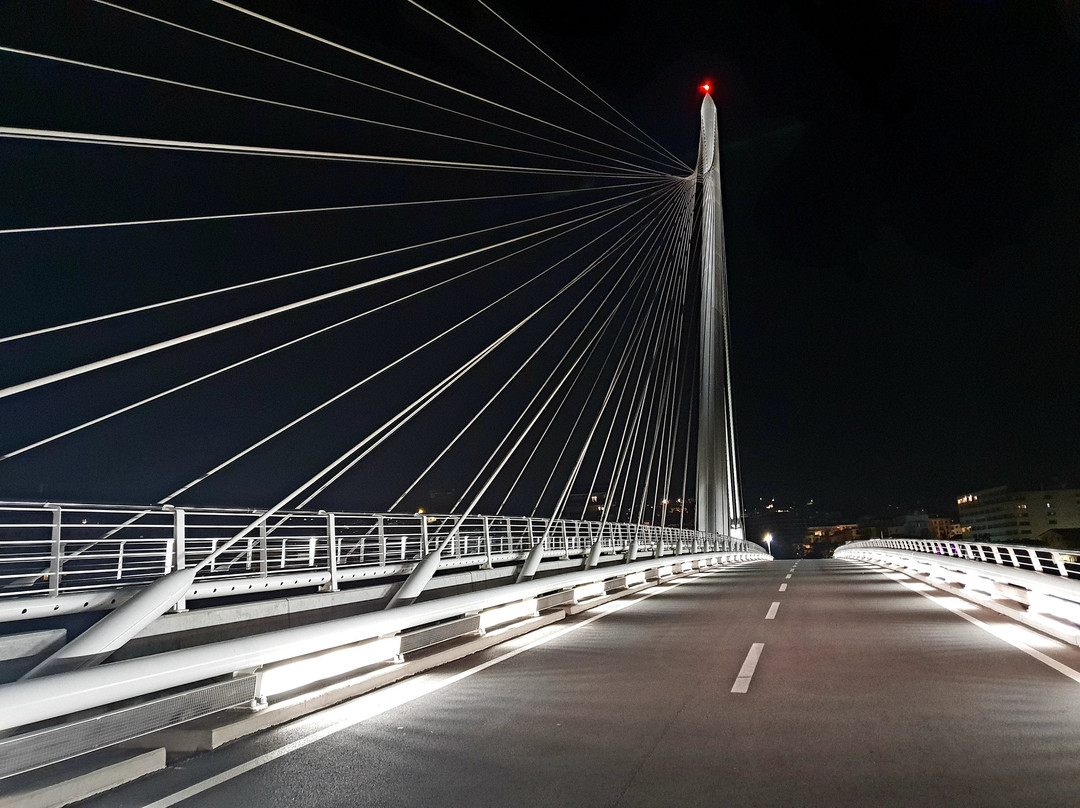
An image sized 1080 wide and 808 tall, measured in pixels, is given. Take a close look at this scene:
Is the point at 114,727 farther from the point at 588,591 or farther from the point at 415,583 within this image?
the point at 588,591

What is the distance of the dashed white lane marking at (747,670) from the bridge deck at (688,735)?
0.25 feet

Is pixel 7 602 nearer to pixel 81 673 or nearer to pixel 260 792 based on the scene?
pixel 81 673

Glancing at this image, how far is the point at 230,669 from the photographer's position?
222 inches

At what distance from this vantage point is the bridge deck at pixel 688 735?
4344 millimetres

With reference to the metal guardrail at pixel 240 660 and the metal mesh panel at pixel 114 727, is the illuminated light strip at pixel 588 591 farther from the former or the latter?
the metal mesh panel at pixel 114 727

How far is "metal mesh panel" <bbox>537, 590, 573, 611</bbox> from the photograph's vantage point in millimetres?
13117

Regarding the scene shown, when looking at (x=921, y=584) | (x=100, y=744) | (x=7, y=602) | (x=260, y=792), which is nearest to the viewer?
(x=260, y=792)

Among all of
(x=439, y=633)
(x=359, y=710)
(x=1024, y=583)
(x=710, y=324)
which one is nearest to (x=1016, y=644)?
(x=1024, y=583)

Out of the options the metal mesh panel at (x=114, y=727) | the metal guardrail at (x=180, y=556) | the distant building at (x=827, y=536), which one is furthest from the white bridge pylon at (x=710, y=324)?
the distant building at (x=827, y=536)

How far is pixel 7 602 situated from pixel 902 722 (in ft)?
25.8

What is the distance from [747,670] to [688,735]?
2.60 meters

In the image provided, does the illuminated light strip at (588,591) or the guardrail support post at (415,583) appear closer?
the guardrail support post at (415,583)

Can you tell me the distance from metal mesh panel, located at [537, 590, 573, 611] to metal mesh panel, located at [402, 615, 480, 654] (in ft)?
9.21

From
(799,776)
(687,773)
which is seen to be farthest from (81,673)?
(799,776)
